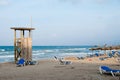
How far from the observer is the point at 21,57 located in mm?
22125

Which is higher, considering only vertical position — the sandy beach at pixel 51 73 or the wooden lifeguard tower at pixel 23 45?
the wooden lifeguard tower at pixel 23 45

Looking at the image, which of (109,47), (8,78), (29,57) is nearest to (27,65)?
(29,57)

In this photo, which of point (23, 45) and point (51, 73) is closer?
point (51, 73)

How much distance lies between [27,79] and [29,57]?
9.12m

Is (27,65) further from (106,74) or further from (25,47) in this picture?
(106,74)

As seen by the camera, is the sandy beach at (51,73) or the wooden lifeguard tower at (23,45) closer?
the sandy beach at (51,73)

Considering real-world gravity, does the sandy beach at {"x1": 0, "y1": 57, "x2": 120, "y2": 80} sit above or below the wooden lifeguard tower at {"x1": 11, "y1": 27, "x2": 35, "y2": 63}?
below

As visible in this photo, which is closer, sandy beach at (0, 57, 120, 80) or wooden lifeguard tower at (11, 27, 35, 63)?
sandy beach at (0, 57, 120, 80)

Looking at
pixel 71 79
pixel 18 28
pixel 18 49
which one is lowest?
pixel 71 79

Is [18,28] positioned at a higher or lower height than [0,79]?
higher

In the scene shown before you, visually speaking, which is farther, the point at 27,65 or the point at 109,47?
the point at 109,47

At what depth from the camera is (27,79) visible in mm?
13055

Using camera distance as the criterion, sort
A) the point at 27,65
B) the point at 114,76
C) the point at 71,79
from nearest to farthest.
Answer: the point at 71,79 → the point at 114,76 → the point at 27,65

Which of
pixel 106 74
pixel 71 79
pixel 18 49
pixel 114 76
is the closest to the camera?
pixel 71 79
